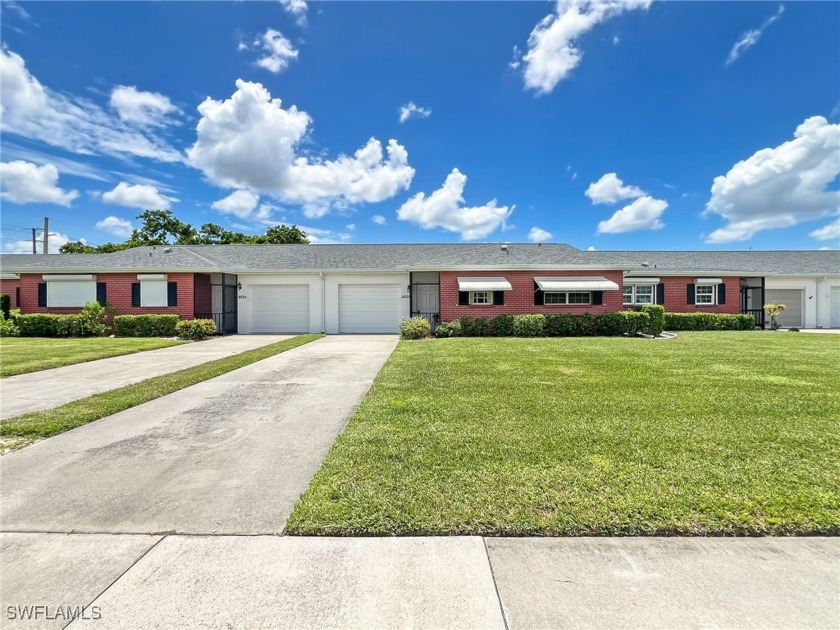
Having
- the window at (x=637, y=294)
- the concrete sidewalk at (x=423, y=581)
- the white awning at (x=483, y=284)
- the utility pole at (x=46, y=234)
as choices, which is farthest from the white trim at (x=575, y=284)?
the utility pole at (x=46, y=234)

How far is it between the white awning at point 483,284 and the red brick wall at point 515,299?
1.33 feet

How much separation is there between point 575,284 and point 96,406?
17.0m

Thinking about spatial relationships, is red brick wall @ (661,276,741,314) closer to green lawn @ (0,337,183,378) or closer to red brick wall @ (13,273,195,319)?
green lawn @ (0,337,183,378)

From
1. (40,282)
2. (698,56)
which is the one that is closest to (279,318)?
(40,282)

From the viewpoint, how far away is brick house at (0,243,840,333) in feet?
57.7

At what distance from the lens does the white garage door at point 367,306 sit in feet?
62.7

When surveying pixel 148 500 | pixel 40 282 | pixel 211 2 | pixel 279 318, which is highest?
pixel 211 2

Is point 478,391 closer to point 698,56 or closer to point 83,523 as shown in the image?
point 83,523

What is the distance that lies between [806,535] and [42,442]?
7727 millimetres

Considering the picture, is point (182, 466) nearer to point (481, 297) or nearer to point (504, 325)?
point (504, 325)

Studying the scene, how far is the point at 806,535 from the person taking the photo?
103 inches

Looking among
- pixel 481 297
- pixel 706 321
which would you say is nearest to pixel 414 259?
pixel 481 297

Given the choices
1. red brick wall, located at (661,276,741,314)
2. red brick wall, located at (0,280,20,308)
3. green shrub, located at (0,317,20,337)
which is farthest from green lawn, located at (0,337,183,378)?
red brick wall, located at (661,276,741,314)

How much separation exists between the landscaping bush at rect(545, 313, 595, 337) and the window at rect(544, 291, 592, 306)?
1.20 metres
